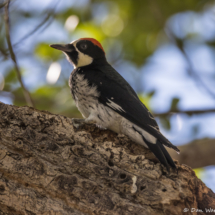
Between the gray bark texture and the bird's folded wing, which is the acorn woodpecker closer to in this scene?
the bird's folded wing

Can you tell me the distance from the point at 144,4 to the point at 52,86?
2.30m

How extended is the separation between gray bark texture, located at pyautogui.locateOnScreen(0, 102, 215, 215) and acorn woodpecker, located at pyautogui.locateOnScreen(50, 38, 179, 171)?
261 millimetres

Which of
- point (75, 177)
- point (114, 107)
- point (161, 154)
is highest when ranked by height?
point (114, 107)

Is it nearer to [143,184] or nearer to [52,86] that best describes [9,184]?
[143,184]

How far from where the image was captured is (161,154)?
233cm

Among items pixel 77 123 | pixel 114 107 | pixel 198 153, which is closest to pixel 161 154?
pixel 114 107

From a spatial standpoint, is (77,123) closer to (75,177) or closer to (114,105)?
(114,105)

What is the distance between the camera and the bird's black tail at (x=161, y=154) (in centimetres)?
224

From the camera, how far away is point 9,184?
201 centimetres

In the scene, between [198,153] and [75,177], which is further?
[198,153]

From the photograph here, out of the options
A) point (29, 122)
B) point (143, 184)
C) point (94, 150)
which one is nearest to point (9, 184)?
point (29, 122)

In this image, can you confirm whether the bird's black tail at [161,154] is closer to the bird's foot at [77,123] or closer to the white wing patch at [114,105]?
the white wing patch at [114,105]

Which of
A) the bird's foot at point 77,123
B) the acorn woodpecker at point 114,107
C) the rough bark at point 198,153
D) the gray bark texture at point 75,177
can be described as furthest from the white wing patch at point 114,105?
the rough bark at point 198,153

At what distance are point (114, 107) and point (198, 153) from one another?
1.38 meters
